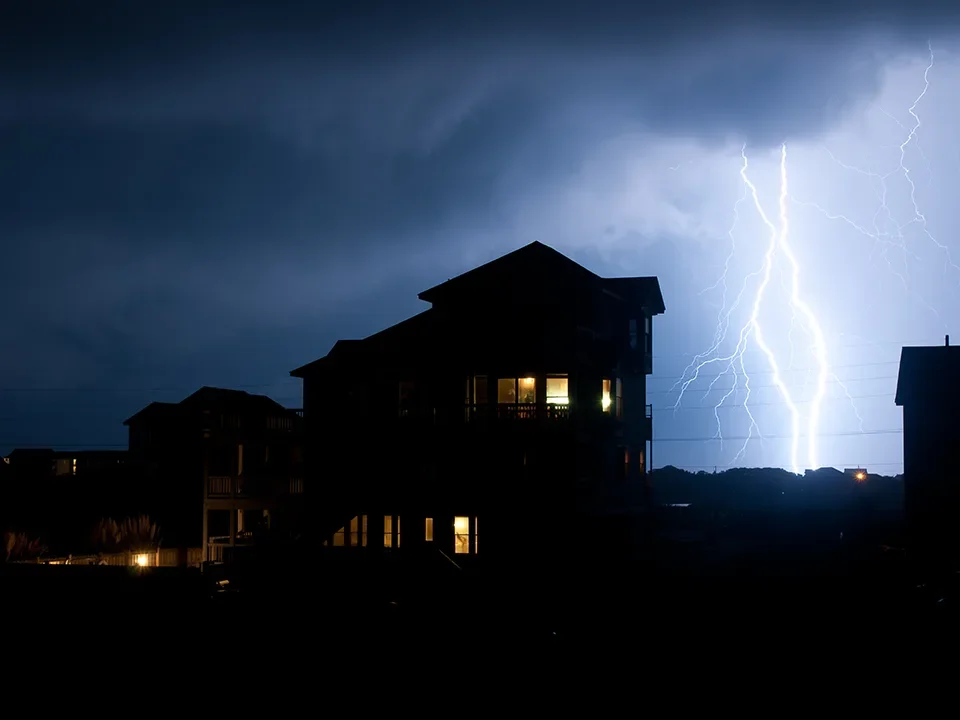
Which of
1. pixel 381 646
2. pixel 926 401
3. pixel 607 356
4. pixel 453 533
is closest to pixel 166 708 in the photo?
pixel 381 646

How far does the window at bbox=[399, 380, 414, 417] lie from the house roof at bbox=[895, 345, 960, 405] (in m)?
24.0

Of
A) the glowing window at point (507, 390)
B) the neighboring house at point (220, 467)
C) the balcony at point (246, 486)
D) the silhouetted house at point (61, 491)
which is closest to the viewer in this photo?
the glowing window at point (507, 390)

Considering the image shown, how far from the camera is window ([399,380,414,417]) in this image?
36.2m

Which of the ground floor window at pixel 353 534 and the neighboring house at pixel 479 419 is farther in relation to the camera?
the ground floor window at pixel 353 534

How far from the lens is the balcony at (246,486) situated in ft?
130

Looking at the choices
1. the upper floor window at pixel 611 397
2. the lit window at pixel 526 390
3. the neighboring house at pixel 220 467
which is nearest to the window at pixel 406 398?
the lit window at pixel 526 390

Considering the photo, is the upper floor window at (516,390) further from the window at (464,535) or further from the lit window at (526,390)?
the window at (464,535)

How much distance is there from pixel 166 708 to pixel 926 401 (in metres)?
37.2

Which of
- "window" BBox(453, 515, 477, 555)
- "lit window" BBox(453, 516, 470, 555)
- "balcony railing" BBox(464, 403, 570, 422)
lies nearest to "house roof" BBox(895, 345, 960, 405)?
"balcony railing" BBox(464, 403, 570, 422)

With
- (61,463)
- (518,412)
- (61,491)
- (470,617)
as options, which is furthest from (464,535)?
(61,463)

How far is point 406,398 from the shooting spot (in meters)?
37.0

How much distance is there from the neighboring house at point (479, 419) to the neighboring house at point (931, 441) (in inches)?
552

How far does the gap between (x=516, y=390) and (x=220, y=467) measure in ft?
63.1

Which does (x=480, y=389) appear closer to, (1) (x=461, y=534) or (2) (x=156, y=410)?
(1) (x=461, y=534)
